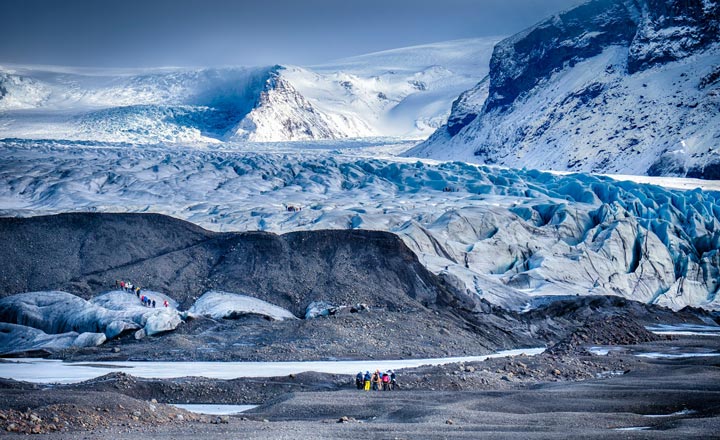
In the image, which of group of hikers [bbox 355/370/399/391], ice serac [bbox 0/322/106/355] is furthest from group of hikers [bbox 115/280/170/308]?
group of hikers [bbox 355/370/399/391]

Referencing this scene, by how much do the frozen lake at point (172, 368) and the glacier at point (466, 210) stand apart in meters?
11.4

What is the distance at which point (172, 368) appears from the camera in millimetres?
24578

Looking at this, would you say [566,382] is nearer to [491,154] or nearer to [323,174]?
[323,174]

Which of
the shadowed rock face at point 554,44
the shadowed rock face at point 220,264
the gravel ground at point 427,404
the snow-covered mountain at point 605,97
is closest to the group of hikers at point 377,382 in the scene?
the gravel ground at point 427,404

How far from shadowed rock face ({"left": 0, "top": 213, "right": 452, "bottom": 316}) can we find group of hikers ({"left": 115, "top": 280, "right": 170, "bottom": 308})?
0.42m

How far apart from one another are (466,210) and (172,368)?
101 feet

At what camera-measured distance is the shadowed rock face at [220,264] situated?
33.2 metres

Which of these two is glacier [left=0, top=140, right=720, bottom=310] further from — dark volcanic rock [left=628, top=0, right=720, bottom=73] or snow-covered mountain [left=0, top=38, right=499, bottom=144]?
snow-covered mountain [left=0, top=38, right=499, bottom=144]

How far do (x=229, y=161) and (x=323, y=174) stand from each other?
1332cm

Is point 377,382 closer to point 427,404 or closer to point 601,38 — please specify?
point 427,404

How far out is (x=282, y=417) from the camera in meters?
17.5

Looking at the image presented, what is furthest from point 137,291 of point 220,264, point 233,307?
point 233,307

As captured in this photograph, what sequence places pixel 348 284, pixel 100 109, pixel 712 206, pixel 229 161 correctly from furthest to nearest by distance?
pixel 100 109 < pixel 229 161 < pixel 712 206 < pixel 348 284

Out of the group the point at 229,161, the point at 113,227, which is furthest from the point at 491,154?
the point at 113,227
